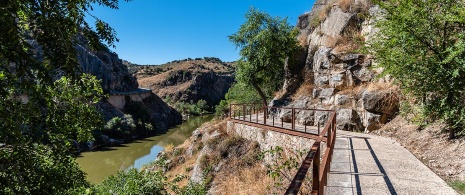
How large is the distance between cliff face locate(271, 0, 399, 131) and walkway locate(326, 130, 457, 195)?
4.34 meters

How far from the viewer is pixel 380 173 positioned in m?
5.89

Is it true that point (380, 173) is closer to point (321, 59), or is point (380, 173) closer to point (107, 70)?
point (321, 59)

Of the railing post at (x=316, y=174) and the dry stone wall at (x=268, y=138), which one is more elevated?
the railing post at (x=316, y=174)

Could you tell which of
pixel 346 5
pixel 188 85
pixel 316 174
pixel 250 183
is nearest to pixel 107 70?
pixel 346 5

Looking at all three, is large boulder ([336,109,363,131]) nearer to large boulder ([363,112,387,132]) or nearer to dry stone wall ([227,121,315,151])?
large boulder ([363,112,387,132])

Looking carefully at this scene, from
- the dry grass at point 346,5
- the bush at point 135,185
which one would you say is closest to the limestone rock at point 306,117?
the dry grass at point 346,5

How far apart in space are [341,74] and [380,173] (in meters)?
10.4

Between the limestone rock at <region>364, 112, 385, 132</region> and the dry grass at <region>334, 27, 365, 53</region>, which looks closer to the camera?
the limestone rock at <region>364, 112, 385, 132</region>

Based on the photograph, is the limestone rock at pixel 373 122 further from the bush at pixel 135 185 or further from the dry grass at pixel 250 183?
the bush at pixel 135 185

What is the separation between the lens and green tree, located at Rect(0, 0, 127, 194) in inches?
107

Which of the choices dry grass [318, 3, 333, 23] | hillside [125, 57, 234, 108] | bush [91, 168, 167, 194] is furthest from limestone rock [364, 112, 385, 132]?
hillside [125, 57, 234, 108]

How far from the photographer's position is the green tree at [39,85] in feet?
8.93

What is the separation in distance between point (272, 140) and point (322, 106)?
408cm

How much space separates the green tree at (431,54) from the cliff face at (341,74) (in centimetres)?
292
